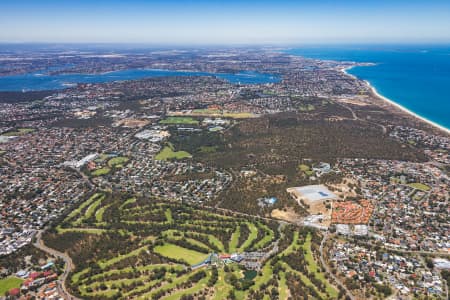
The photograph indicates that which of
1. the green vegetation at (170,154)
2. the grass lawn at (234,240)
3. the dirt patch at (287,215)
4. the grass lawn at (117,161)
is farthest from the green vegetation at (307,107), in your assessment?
the grass lawn at (234,240)

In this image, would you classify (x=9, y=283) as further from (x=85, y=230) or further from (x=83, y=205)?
(x=83, y=205)

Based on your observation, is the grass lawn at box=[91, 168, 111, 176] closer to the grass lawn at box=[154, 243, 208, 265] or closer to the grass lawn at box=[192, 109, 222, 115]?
the grass lawn at box=[154, 243, 208, 265]

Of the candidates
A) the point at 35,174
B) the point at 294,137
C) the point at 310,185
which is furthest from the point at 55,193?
the point at 294,137

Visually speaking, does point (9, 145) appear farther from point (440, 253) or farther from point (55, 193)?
point (440, 253)

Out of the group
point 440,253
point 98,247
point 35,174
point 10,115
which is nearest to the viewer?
point 440,253

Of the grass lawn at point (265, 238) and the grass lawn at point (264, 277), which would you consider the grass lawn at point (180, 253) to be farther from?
the grass lawn at point (264, 277)

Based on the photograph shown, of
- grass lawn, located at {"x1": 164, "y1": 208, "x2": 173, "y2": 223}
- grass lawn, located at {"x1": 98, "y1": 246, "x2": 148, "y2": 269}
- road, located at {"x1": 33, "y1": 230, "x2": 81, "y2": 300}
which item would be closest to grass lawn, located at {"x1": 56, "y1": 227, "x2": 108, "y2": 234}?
road, located at {"x1": 33, "y1": 230, "x2": 81, "y2": 300}
